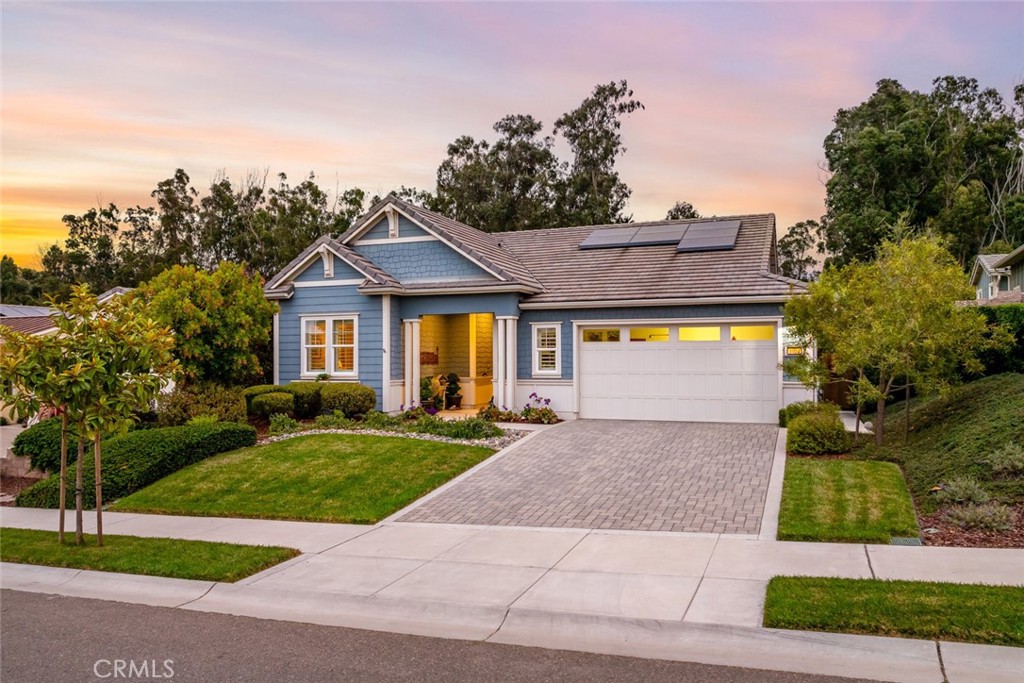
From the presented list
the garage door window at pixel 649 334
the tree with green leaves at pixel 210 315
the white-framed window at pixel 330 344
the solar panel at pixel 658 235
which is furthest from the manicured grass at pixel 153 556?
the solar panel at pixel 658 235

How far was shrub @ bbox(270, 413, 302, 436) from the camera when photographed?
684 inches

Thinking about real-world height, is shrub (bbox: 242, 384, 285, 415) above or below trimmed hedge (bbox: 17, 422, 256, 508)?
above

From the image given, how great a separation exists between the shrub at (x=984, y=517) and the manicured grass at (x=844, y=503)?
1.54ft

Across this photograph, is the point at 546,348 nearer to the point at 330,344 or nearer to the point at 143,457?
the point at 330,344

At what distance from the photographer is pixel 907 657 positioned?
5.62 metres

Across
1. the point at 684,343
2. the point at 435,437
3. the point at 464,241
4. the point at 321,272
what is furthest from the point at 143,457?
the point at 684,343

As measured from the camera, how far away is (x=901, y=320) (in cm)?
1345

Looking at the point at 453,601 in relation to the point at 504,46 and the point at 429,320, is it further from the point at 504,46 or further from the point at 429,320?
the point at 429,320

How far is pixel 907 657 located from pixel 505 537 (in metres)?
5.10

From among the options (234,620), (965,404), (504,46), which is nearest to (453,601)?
(234,620)

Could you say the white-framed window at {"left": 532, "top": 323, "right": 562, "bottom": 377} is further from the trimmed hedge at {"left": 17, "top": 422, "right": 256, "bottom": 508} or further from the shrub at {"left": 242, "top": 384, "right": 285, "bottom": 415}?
the trimmed hedge at {"left": 17, "top": 422, "right": 256, "bottom": 508}

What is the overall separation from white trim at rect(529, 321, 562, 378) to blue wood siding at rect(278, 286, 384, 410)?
13.3ft

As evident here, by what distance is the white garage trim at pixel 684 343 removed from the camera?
60.7 ft

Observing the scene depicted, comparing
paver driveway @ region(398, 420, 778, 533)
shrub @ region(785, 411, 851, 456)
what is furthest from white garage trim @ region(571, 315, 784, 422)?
shrub @ region(785, 411, 851, 456)
